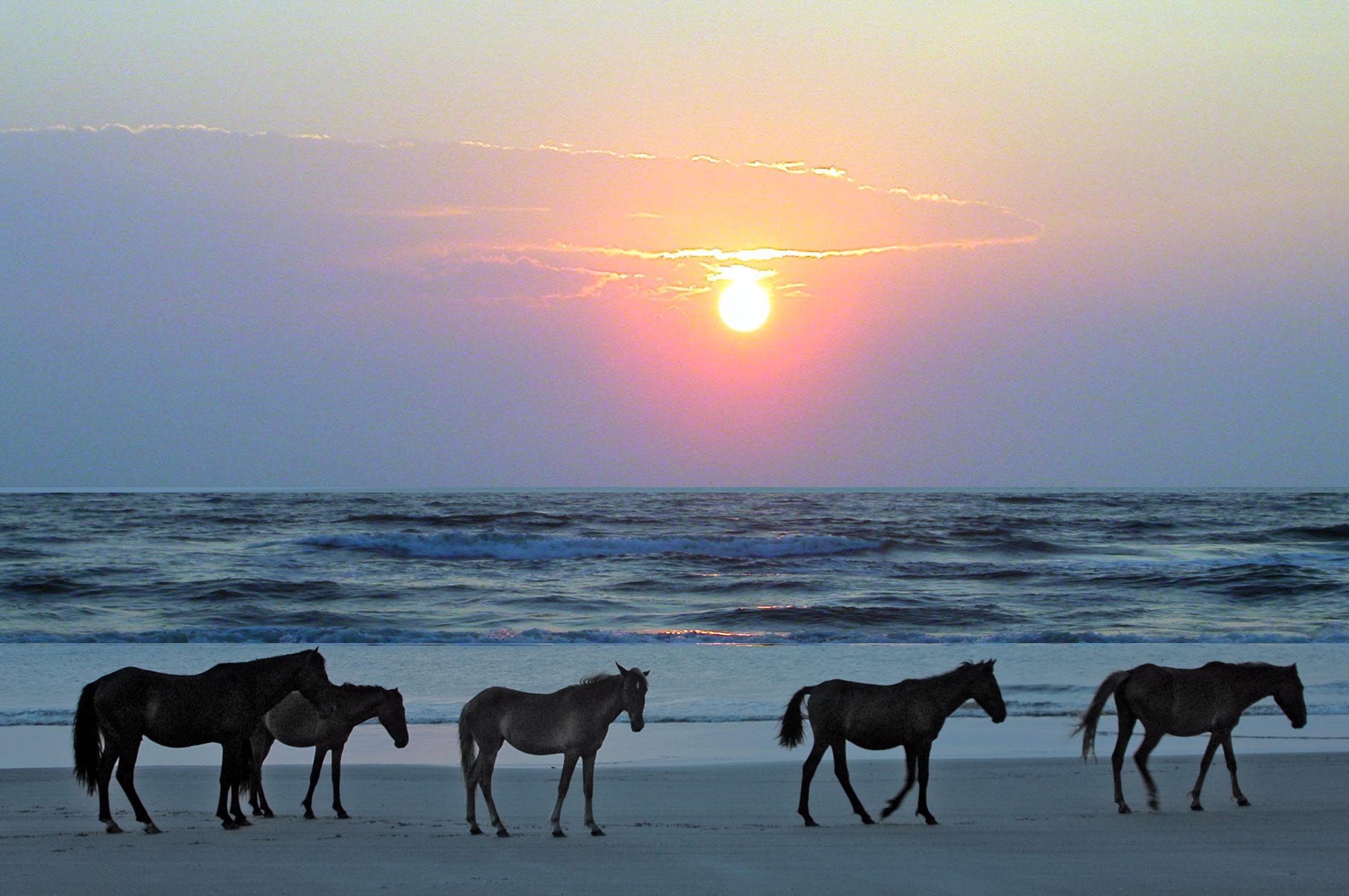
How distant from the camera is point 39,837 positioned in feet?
23.2

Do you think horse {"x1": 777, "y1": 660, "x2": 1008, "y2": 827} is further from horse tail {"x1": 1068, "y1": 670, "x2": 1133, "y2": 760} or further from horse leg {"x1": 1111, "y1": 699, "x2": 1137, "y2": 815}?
horse leg {"x1": 1111, "y1": 699, "x2": 1137, "y2": 815}

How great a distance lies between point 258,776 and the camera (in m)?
7.77

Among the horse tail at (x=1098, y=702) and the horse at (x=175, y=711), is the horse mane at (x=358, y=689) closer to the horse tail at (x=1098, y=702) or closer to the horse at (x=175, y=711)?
the horse at (x=175, y=711)

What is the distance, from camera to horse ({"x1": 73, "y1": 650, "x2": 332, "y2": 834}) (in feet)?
23.5

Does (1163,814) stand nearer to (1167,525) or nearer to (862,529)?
(862,529)

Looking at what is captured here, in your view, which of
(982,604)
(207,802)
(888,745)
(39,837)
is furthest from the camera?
(982,604)

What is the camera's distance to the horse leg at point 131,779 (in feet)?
23.4

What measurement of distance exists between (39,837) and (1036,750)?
308 inches

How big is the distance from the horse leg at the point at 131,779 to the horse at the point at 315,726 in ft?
2.23

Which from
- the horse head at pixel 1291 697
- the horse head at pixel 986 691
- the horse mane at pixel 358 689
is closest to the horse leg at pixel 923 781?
the horse head at pixel 986 691

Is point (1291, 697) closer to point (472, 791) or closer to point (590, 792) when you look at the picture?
point (590, 792)

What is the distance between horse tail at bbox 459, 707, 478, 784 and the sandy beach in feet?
1.24

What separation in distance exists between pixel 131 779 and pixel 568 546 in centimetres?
3185

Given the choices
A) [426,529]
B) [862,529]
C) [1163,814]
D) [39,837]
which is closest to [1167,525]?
[862,529]
